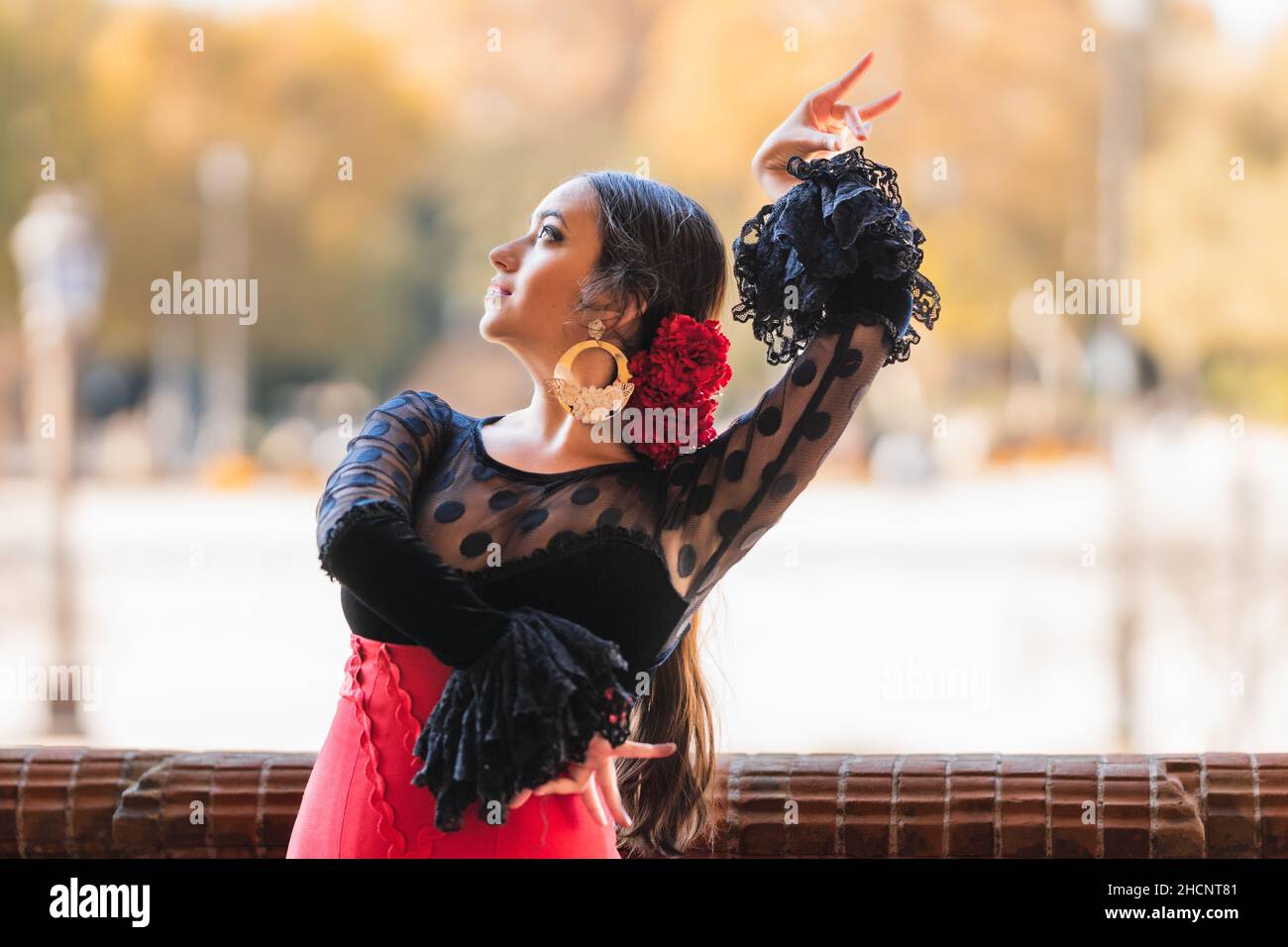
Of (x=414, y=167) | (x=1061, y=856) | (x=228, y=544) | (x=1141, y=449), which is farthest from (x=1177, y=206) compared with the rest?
(x=1061, y=856)

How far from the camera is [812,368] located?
1.69m

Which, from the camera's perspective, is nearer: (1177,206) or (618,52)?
(1177,206)

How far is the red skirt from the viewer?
1646 millimetres

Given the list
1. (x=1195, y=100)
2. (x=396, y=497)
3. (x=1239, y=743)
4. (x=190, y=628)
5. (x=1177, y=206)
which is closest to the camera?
(x=396, y=497)

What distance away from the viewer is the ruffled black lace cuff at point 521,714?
5.01ft

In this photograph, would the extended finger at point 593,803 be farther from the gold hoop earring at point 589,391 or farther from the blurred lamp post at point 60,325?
the blurred lamp post at point 60,325

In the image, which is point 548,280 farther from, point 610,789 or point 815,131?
point 610,789

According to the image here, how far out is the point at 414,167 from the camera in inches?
562

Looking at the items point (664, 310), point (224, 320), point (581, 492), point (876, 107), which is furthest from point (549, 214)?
point (224, 320)

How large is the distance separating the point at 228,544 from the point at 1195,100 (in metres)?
8.94

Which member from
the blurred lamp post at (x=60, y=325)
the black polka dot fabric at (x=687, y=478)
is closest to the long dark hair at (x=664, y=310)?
the black polka dot fabric at (x=687, y=478)

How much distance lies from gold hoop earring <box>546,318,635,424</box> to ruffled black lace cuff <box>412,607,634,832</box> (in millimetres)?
274

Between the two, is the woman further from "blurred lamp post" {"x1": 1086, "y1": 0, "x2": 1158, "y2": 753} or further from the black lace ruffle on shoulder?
"blurred lamp post" {"x1": 1086, "y1": 0, "x2": 1158, "y2": 753}
